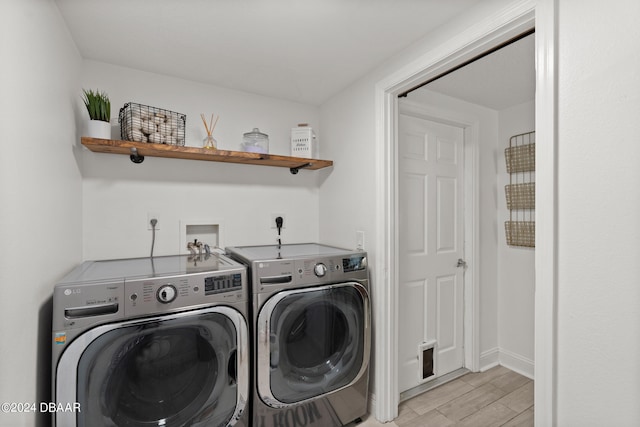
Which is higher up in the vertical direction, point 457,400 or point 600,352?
point 600,352

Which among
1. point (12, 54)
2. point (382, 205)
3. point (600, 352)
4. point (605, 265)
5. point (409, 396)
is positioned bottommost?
point (409, 396)

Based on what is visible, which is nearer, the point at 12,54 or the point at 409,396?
the point at 12,54

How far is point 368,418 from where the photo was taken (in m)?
1.94

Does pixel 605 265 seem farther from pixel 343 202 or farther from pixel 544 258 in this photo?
pixel 343 202

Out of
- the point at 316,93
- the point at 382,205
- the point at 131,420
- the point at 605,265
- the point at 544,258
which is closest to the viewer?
the point at 605,265

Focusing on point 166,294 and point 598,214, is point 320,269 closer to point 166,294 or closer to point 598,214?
point 166,294

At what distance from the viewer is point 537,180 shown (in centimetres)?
108

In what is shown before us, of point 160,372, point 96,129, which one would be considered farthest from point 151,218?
point 160,372

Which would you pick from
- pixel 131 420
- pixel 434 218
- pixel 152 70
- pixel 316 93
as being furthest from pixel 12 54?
pixel 434 218

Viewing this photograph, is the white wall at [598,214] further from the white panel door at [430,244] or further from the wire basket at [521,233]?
the wire basket at [521,233]

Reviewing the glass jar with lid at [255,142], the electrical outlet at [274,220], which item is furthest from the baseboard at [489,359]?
the glass jar with lid at [255,142]

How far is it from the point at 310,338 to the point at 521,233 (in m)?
2.00

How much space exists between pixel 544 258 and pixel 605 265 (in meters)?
0.16

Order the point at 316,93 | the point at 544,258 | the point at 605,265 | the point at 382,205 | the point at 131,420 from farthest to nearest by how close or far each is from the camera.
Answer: the point at 316,93 → the point at 382,205 → the point at 131,420 → the point at 544,258 → the point at 605,265
